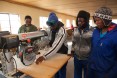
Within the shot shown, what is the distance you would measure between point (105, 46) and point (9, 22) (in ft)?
13.3

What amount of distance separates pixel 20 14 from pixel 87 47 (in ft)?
12.2

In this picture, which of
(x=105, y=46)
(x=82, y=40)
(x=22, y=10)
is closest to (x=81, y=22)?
(x=82, y=40)

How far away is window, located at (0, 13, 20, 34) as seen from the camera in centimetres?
420

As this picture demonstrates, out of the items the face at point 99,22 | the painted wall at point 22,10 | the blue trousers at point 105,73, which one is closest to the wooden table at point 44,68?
the blue trousers at point 105,73

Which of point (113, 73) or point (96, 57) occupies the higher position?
point (96, 57)

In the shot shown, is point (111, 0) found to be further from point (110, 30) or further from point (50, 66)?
point (50, 66)

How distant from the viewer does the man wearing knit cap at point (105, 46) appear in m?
1.36

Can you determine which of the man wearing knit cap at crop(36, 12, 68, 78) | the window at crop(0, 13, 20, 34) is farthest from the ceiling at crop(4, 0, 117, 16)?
the man wearing knit cap at crop(36, 12, 68, 78)

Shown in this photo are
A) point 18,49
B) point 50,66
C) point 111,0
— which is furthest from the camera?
point 111,0

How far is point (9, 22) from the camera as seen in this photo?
459cm

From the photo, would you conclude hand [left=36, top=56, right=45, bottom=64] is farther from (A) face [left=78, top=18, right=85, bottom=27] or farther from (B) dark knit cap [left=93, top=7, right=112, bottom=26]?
(B) dark knit cap [left=93, top=7, right=112, bottom=26]

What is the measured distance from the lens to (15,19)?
482cm

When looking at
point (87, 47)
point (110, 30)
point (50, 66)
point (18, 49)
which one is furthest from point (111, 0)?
point (18, 49)

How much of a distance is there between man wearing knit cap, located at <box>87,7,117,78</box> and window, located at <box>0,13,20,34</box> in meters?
3.57
